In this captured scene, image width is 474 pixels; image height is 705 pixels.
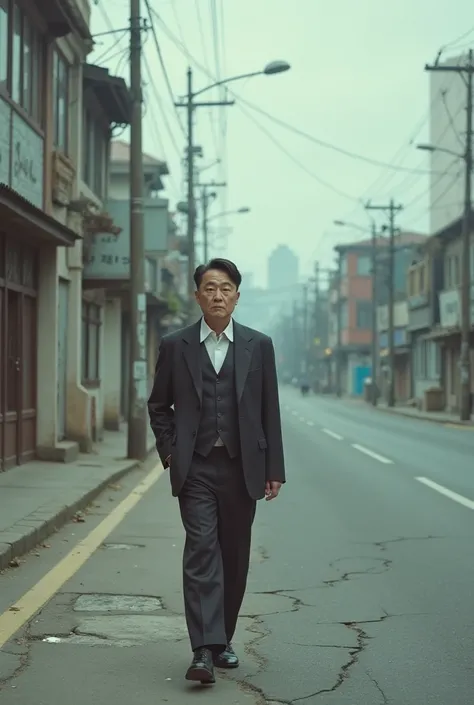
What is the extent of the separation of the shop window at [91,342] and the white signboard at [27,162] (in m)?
7.19

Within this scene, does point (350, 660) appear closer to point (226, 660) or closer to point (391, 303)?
point (226, 660)

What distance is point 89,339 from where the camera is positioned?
2584cm

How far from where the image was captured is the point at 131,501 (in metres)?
14.4

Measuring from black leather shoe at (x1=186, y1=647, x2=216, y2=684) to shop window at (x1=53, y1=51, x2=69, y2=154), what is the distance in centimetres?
1511

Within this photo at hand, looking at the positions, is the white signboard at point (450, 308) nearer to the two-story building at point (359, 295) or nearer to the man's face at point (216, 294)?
the two-story building at point (359, 295)

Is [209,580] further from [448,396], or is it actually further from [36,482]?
[448,396]

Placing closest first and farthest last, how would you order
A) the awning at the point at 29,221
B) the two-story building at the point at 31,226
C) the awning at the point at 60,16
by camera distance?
the awning at the point at 29,221 → the two-story building at the point at 31,226 → the awning at the point at 60,16

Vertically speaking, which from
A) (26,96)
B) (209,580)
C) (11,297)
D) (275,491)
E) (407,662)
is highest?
(26,96)

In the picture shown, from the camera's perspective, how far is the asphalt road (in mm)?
5762

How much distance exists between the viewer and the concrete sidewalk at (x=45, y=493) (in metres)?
10.2

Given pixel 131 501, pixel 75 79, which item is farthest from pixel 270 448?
pixel 75 79

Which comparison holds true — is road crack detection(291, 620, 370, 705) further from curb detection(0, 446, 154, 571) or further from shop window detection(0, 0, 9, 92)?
shop window detection(0, 0, 9, 92)

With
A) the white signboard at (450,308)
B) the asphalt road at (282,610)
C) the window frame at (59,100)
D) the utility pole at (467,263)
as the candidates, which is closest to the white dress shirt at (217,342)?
the asphalt road at (282,610)

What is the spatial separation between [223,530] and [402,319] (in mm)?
70162
